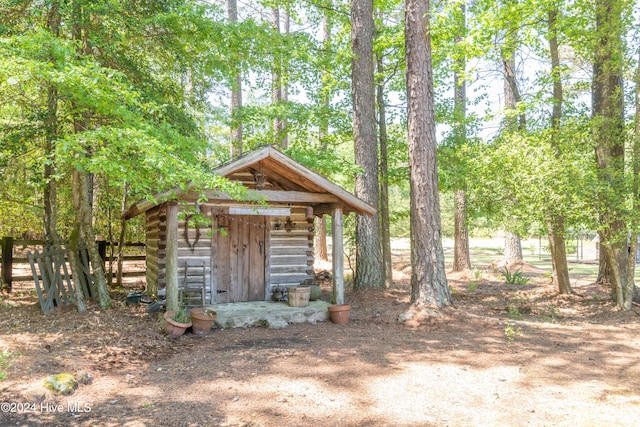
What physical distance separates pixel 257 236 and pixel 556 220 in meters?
6.93

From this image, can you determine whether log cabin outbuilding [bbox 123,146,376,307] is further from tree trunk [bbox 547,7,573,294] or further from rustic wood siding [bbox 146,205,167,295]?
tree trunk [bbox 547,7,573,294]

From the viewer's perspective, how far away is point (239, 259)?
10.6 meters

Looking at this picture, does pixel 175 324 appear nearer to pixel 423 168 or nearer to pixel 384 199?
pixel 423 168

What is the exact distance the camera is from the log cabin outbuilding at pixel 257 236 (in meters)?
9.30

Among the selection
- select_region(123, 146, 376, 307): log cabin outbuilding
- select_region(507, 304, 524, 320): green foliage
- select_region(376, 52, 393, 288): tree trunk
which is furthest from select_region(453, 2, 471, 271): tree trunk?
select_region(123, 146, 376, 307): log cabin outbuilding

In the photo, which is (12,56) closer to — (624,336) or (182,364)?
(182,364)

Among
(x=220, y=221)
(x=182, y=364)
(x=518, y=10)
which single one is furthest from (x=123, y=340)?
(x=518, y=10)

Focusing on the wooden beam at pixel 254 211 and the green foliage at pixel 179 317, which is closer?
the green foliage at pixel 179 317

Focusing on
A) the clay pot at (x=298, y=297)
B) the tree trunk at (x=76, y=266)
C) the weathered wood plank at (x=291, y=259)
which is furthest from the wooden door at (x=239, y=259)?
the tree trunk at (x=76, y=266)

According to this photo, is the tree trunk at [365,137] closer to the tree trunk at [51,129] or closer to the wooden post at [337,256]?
the wooden post at [337,256]

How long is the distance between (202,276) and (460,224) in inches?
384

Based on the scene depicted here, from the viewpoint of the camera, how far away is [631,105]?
9.77m

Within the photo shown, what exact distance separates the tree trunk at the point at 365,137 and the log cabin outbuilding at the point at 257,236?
5.23ft

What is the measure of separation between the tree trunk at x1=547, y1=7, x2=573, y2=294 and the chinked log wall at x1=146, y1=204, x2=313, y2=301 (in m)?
5.72
